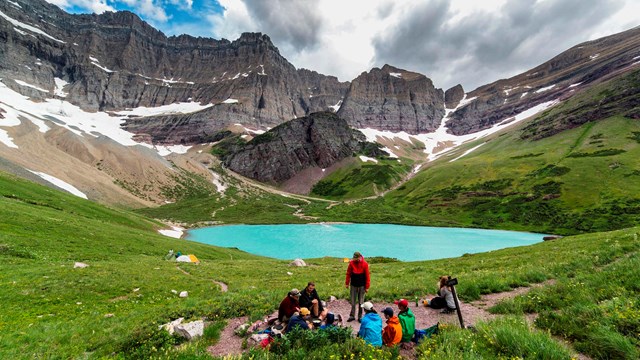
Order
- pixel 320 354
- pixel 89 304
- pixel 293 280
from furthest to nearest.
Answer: pixel 293 280 < pixel 89 304 < pixel 320 354

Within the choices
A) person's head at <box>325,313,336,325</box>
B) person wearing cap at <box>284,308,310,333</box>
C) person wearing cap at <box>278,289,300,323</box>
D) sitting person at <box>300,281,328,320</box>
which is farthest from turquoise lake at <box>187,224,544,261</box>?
person wearing cap at <box>284,308,310,333</box>

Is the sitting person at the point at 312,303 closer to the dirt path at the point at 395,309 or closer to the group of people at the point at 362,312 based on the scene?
the group of people at the point at 362,312

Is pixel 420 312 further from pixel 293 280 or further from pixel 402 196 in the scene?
pixel 402 196

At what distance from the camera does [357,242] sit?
95.5 meters

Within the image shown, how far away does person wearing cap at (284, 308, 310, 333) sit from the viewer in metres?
11.2

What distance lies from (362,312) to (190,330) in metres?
8.21

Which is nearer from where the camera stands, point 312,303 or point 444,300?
point 312,303

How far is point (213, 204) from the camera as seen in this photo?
6988 inches

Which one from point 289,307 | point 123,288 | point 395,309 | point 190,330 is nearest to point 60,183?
point 123,288

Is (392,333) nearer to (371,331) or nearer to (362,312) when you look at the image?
(371,331)

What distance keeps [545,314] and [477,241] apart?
321 ft

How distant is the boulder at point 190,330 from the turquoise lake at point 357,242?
62.5 metres

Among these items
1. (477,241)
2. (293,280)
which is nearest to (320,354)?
(293,280)

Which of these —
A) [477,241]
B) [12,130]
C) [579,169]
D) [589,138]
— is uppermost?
[12,130]
